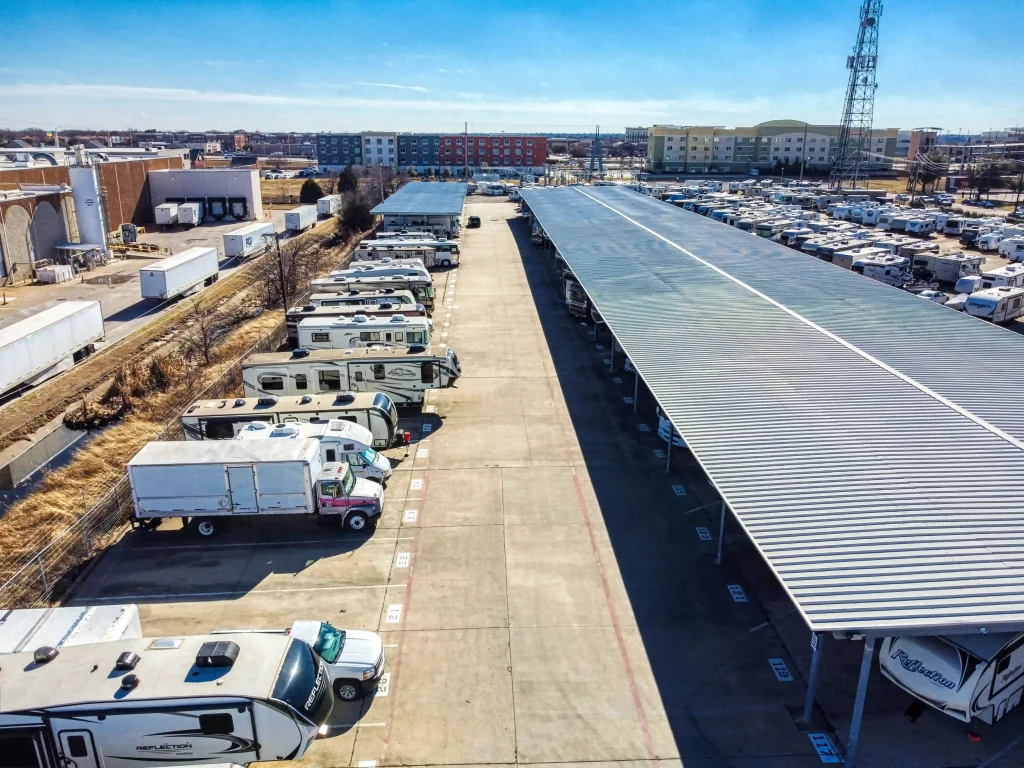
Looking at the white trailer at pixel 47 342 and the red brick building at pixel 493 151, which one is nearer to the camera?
the white trailer at pixel 47 342

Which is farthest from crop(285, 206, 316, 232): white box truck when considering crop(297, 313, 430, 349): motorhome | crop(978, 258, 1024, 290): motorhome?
crop(978, 258, 1024, 290): motorhome

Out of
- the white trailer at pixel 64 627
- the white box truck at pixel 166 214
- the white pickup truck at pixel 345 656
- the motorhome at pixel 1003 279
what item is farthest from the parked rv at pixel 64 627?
the white box truck at pixel 166 214

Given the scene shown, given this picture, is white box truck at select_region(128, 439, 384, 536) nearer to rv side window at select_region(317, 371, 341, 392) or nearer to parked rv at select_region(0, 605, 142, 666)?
parked rv at select_region(0, 605, 142, 666)

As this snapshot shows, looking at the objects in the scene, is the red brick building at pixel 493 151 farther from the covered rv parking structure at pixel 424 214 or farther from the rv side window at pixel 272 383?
the rv side window at pixel 272 383

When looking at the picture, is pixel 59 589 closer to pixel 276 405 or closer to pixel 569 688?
pixel 276 405

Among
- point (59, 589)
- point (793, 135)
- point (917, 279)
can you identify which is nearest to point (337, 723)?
point (59, 589)
